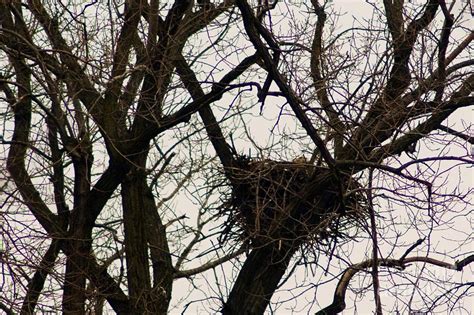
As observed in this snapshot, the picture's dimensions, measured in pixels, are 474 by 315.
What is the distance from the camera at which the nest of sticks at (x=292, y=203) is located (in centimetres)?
779

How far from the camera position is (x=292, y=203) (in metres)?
Result: 7.92

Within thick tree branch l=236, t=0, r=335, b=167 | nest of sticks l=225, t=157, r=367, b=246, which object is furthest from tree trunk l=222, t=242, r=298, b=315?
thick tree branch l=236, t=0, r=335, b=167

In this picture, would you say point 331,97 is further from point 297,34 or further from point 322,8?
point 322,8

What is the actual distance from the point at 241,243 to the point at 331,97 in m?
1.75

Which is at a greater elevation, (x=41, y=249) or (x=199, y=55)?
(x=199, y=55)

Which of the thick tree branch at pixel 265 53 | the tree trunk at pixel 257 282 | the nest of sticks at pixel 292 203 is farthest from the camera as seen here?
the tree trunk at pixel 257 282

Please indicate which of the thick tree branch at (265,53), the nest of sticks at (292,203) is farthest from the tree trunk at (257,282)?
the thick tree branch at (265,53)

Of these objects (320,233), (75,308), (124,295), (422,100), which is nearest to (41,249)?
(75,308)

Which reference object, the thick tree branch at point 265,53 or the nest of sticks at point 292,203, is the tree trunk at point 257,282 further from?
the thick tree branch at point 265,53

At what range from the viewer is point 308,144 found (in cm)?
826

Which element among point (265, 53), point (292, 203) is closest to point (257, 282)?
point (292, 203)

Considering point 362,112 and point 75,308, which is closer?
point 362,112

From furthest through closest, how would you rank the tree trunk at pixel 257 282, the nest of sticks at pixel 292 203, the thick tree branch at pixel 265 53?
the tree trunk at pixel 257 282 → the nest of sticks at pixel 292 203 → the thick tree branch at pixel 265 53

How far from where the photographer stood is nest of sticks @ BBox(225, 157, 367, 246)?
7.79m
